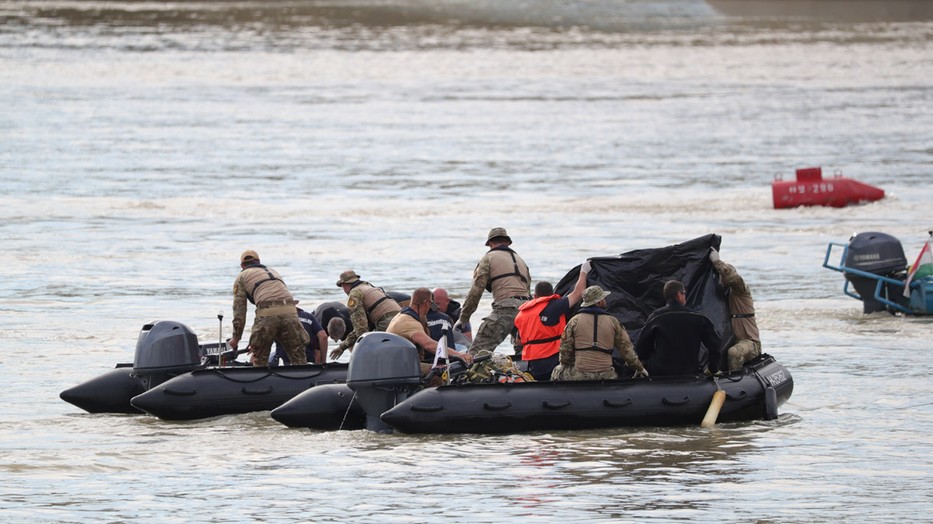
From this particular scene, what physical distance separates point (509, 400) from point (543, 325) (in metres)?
0.89

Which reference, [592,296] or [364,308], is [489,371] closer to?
[592,296]

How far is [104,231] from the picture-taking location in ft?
108

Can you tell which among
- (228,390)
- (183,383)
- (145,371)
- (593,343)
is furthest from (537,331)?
(145,371)

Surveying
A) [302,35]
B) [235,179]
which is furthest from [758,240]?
[302,35]

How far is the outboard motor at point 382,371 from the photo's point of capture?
15.4 m

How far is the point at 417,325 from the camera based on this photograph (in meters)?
16.1

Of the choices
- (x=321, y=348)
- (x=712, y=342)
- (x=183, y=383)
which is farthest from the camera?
(x=321, y=348)

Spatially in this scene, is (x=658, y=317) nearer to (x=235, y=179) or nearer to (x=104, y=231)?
(x=104, y=231)

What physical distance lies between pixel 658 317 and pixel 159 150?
3502 cm

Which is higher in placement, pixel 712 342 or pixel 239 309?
pixel 239 309

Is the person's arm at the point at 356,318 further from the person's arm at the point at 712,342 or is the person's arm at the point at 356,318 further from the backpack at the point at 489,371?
the person's arm at the point at 712,342

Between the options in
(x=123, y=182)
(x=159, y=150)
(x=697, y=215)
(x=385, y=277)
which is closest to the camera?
(x=385, y=277)

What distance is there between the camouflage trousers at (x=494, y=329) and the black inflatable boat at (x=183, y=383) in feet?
4.76

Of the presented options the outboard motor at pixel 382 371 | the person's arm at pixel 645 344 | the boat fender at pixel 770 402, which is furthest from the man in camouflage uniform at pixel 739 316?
Result: the outboard motor at pixel 382 371
